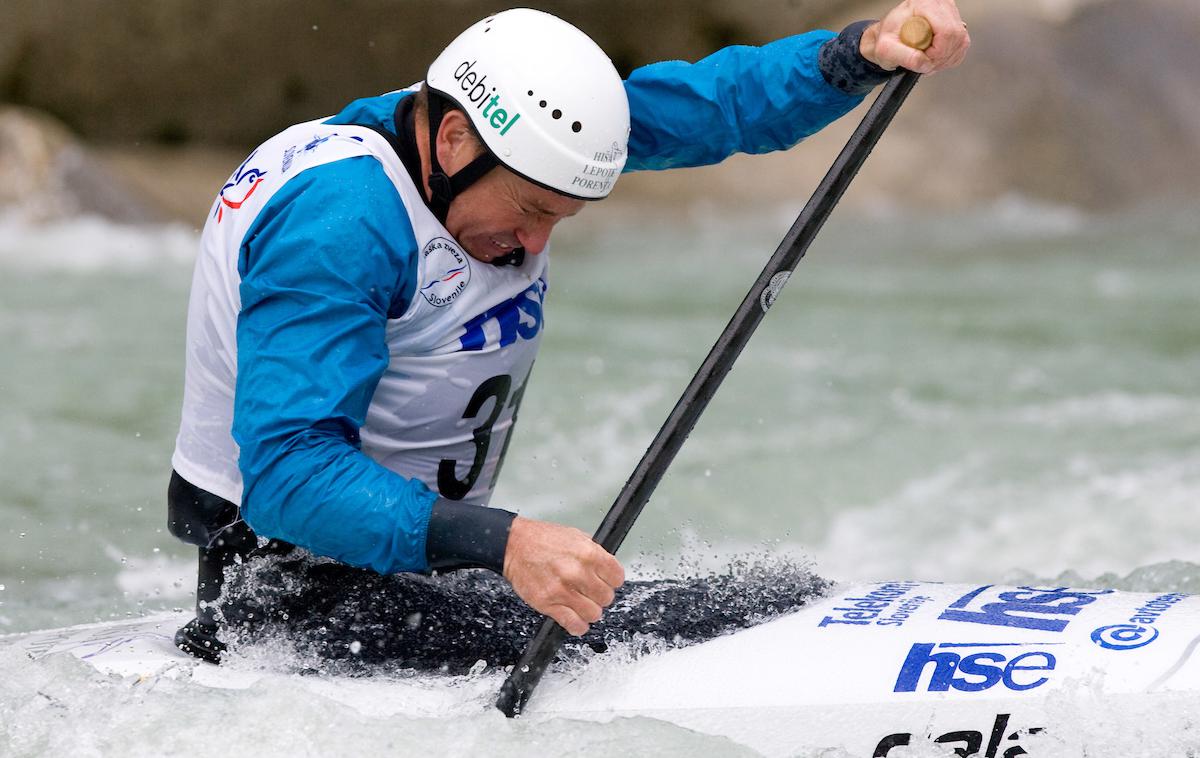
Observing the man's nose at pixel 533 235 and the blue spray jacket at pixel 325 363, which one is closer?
the blue spray jacket at pixel 325 363

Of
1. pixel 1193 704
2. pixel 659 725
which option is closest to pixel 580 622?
pixel 659 725

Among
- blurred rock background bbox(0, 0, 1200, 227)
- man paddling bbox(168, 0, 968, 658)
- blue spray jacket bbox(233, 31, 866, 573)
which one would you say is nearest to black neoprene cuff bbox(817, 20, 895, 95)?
man paddling bbox(168, 0, 968, 658)

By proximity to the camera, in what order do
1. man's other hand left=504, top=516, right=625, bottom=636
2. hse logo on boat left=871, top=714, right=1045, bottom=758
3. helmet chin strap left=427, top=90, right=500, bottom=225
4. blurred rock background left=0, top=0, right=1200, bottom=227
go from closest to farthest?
man's other hand left=504, top=516, right=625, bottom=636, hse logo on boat left=871, top=714, right=1045, bottom=758, helmet chin strap left=427, top=90, right=500, bottom=225, blurred rock background left=0, top=0, right=1200, bottom=227

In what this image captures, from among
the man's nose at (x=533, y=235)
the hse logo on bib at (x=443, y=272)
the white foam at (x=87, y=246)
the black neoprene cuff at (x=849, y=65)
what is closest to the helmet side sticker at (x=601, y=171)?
the man's nose at (x=533, y=235)

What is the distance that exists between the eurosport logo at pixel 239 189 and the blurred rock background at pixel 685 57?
28.4 ft

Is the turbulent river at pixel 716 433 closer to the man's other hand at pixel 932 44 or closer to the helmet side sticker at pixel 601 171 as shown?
the helmet side sticker at pixel 601 171

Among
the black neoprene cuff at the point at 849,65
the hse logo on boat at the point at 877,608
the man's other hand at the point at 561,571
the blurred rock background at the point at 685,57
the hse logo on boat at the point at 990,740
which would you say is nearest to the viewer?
the man's other hand at the point at 561,571

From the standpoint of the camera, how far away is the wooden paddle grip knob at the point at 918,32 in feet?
8.00

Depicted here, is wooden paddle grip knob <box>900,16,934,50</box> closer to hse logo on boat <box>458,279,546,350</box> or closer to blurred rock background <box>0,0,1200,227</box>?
hse logo on boat <box>458,279,546,350</box>

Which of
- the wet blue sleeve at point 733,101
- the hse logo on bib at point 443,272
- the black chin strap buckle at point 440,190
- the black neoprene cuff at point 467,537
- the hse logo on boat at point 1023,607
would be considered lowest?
Result: the black neoprene cuff at point 467,537

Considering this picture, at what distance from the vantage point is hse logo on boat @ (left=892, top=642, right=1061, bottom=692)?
2.22 m

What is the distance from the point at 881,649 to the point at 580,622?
52 centimetres

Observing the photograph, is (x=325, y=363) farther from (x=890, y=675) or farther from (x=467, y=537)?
(x=890, y=675)

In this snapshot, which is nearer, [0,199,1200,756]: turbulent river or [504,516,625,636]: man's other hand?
[504,516,625,636]: man's other hand
